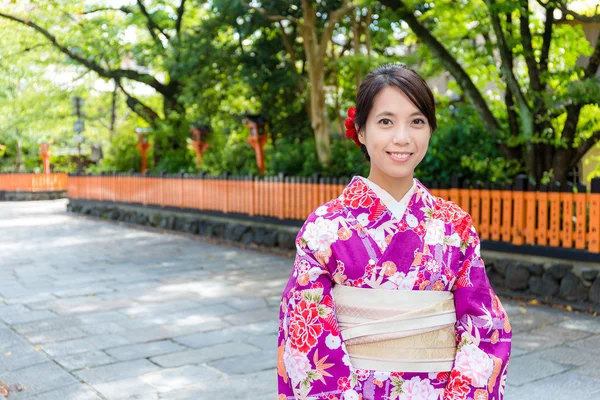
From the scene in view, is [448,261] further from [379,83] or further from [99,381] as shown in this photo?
[99,381]

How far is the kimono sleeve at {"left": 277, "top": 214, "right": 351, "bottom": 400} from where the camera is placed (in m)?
1.93

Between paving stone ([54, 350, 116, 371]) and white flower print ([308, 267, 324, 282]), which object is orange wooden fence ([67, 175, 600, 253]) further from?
white flower print ([308, 267, 324, 282])

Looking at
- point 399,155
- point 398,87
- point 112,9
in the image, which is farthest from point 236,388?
point 112,9

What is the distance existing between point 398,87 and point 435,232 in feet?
1.45

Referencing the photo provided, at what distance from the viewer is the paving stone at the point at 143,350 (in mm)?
5125

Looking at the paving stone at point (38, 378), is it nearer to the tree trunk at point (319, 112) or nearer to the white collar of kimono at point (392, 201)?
the white collar of kimono at point (392, 201)

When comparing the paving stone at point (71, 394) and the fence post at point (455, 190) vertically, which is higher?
the fence post at point (455, 190)

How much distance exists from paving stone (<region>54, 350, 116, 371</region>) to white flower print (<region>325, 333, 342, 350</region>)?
3.42 metres

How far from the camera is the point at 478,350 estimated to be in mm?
1997

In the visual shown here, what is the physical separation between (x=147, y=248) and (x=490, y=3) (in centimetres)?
698

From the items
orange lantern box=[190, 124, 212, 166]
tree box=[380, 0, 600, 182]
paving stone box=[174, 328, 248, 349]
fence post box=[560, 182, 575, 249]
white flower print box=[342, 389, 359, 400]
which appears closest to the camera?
white flower print box=[342, 389, 359, 400]

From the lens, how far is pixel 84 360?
502 cm

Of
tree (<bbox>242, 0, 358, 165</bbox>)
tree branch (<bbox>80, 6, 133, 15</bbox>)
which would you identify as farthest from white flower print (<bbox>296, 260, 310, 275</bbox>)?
tree branch (<bbox>80, 6, 133, 15</bbox>)

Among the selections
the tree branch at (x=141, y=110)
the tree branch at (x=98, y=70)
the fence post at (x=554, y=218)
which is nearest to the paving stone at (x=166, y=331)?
the fence post at (x=554, y=218)
